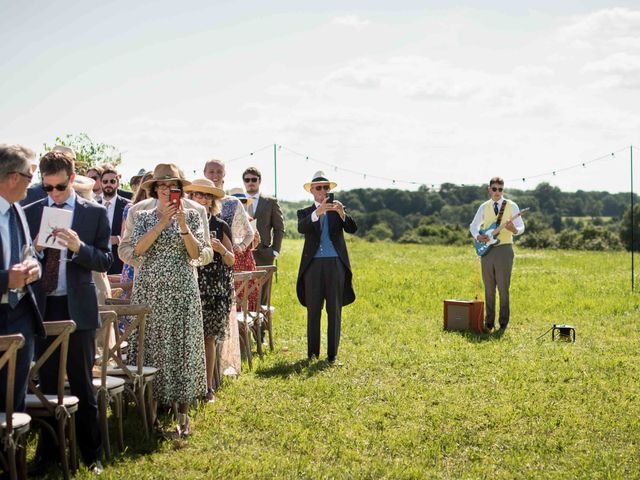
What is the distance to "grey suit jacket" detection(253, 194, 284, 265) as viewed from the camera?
12.2 metres

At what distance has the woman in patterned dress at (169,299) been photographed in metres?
6.88

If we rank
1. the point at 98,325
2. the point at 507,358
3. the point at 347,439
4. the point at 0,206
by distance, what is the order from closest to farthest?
A: the point at 0,206, the point at 98,325, the point at 347,439, the point at 507,358

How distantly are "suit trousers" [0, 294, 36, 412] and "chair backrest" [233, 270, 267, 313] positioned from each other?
14.4 ft

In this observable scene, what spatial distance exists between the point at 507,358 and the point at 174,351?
200 inches

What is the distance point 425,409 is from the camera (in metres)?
8.05

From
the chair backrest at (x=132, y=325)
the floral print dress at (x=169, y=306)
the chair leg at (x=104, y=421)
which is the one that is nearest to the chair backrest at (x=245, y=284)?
the floral print dress at (x=169, y=306)

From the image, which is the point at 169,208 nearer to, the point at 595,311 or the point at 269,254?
the point at 269,254

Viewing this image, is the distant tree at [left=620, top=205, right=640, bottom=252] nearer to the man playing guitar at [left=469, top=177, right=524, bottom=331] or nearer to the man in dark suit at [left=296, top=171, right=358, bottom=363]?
the man playing guitar at [left=469, top=177, right=524, bottom=331]

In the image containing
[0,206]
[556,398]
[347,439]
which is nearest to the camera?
[0,206]

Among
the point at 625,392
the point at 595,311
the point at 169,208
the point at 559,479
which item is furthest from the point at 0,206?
the point at 595,311

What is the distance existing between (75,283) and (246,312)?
441 centimetres

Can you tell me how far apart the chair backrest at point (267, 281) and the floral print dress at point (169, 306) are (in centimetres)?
351

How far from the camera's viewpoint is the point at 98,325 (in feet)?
19.0

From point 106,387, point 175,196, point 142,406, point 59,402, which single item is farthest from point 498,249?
point 59,402
